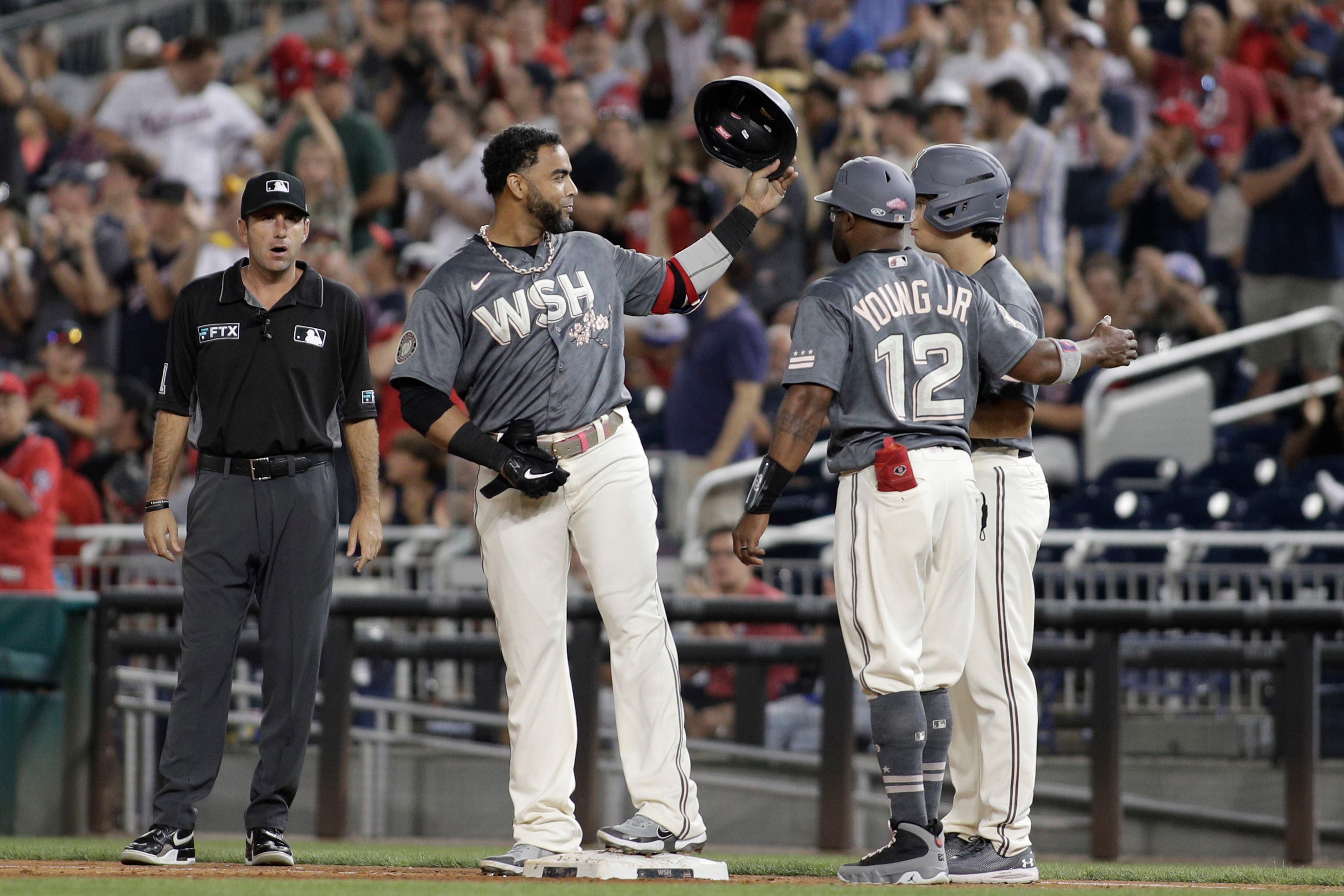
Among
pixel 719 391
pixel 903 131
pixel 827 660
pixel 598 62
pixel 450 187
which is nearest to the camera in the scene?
pixel 827 660

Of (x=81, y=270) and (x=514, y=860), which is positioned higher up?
(x=81, y=270)

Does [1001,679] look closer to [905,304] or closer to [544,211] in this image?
[905,304]

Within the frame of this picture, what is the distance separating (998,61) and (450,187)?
12.9 ft

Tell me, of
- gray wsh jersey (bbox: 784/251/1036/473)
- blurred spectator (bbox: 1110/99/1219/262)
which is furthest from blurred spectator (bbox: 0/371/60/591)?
blurred spectator (bbox: 1110/99/1219/262)

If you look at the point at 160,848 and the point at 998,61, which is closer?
the point at 160,848

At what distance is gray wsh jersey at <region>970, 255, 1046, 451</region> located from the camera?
5.52m

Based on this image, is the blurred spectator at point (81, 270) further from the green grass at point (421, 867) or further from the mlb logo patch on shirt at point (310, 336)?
the mlb logo patch on shirt at point (310, 336)

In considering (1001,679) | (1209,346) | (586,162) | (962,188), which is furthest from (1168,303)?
(1001,679)

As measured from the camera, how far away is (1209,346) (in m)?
10.5

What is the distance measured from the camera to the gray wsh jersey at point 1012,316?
5523 mm

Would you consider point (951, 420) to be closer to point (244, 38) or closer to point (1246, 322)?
point (1246, 322)

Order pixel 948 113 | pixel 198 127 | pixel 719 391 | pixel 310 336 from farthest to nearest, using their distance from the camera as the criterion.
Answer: pixel 198 127 < pixel 948 113 < pixel 719 391 < pixel 310 336

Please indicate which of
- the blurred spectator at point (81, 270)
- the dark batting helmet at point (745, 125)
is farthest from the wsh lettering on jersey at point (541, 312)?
the blurred spectator at point (81, 270)

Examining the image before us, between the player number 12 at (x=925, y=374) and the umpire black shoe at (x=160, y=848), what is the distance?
8.08ft
